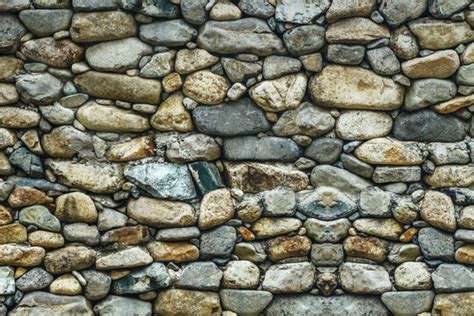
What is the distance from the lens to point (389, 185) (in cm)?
416

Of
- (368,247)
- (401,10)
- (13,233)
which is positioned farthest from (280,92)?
(13,233)

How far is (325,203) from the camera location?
4.20 meters

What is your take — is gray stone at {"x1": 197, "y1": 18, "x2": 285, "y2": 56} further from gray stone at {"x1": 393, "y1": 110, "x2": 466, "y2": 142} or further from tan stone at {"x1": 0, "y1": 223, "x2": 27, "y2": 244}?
tan stone at {"x1": 0, "y1": 223, "x2": 27, "y2": 244}

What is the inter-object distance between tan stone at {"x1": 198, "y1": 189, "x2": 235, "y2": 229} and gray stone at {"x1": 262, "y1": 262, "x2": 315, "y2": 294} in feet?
1.48

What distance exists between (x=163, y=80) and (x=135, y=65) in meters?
0.19

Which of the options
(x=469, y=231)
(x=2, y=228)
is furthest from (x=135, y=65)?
(x=469, y=231)

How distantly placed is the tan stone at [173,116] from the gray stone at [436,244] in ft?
5.19

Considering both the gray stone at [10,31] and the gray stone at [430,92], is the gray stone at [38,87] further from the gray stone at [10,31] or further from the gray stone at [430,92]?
the gray stone at [430,92]

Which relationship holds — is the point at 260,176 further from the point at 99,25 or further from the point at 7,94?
the point at 7,94

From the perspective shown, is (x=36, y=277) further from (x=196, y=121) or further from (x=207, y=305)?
(x=196, y=121)

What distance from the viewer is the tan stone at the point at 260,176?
415 centimetres

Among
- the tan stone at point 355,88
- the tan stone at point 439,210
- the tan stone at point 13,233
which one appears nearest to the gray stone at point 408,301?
the tan stone at point 439,210

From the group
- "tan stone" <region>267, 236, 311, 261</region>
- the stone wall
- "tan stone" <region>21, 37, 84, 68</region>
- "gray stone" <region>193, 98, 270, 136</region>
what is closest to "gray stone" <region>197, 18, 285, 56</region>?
the stone wall

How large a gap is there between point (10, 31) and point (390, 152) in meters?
2.38
